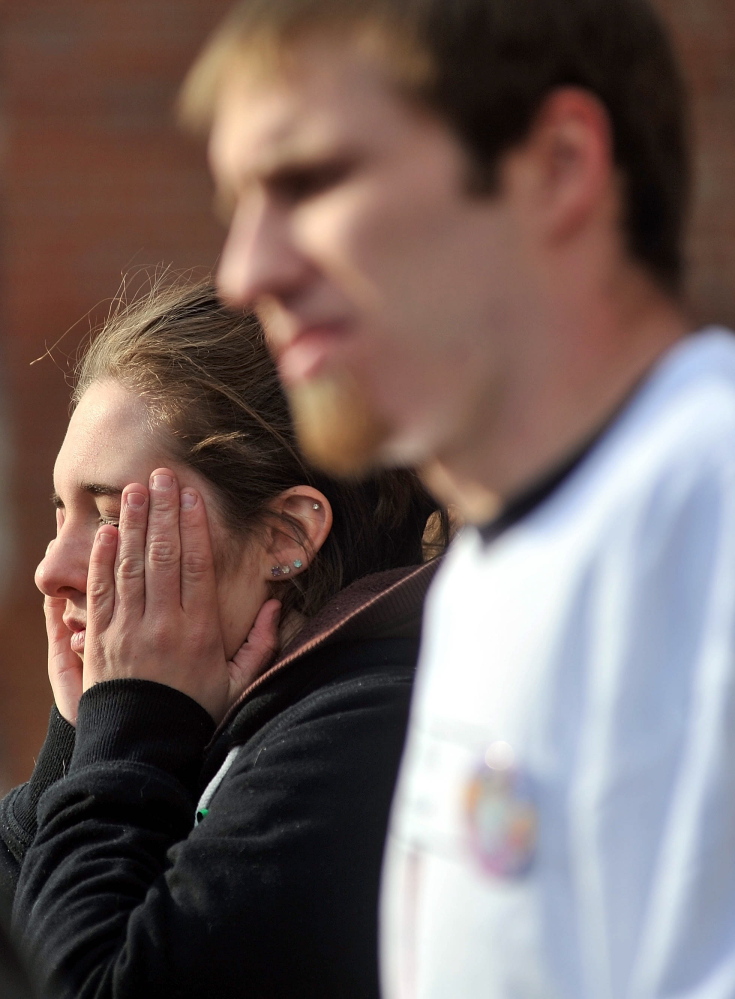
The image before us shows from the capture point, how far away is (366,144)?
3.05 feet

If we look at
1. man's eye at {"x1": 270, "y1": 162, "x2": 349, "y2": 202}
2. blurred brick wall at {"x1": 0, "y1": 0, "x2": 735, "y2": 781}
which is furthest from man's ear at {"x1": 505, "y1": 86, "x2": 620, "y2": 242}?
blurred brick wall at {"x1": 0, "y1": 0, "x2": 735, "y2": 781}

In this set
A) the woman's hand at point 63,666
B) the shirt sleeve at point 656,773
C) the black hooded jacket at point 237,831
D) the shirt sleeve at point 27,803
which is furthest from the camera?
the woman's hand at point 63,666

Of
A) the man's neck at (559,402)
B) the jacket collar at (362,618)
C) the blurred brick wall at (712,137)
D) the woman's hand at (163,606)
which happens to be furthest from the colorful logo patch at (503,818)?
the blurred brick wall at (712,137)

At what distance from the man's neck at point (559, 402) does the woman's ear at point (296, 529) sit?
109cm

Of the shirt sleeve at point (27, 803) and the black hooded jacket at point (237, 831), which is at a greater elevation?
the black hooded jacket at point (237, 831)

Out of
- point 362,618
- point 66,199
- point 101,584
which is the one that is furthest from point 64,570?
point 66,199

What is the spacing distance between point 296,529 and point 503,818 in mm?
1220

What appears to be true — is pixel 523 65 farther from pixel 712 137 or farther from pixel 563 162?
pixel 712 137

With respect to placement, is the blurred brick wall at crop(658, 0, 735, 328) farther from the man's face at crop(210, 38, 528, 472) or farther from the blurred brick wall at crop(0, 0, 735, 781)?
the man's face at crop(210, 38, 528, 472)

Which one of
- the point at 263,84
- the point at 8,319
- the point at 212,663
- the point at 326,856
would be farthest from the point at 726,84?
the point at 263,84

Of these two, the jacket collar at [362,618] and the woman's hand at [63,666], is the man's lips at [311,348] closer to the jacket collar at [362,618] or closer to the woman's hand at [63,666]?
the jacket collar at [362,618]

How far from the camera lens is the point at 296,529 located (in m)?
2.07

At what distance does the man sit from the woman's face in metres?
1.03

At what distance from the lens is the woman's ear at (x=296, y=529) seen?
2053 millimetres
